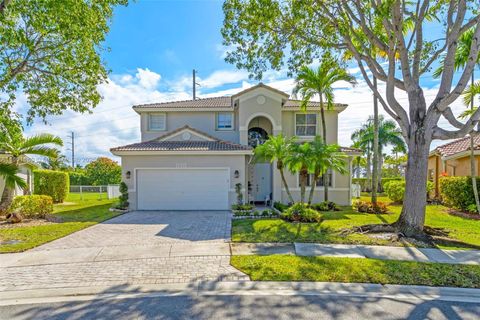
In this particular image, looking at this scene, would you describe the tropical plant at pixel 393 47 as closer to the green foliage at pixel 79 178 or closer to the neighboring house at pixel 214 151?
the neighboring house at pixel 214 151

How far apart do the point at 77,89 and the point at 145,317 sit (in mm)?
11950

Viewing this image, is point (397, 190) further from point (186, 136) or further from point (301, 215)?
point (186, 136)

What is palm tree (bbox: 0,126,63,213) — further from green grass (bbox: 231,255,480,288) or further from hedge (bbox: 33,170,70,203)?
green grass (bbox: 231,255,480,288)

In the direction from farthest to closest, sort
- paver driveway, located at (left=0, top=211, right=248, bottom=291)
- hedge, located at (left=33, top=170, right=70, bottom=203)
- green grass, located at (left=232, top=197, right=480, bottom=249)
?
hedge, located at (left=33, top=170, right=70, bottom=203), green grass, located at (left=232, top=197, right=480, bottom=249), paver driveway, located at (left=0, top=211, right=248, bottom=291)

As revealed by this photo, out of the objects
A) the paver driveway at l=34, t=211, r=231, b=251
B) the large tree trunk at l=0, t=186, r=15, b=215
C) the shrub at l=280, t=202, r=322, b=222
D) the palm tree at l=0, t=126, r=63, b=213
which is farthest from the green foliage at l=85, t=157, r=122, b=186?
the shrub at l=280, t=202, r=322, b=222

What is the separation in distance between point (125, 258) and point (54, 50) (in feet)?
32.1

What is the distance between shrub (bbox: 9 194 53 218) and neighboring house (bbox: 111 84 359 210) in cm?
407

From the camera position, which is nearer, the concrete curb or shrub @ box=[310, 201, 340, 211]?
the concrete curb

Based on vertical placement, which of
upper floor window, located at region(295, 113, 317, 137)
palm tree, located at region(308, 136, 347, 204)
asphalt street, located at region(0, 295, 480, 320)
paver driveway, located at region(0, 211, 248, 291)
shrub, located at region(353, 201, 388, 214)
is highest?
upper floor window, located at region(295, 113, 317, 137)

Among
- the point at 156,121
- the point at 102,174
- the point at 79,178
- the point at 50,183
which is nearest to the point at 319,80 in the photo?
the point at 156,121

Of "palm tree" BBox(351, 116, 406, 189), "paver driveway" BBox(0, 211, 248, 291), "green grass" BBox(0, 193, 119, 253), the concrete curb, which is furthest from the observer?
"palm tree" BBox(351, 116, 406, 189)

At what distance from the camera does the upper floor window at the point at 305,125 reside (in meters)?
20.0

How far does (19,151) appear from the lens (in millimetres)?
14117

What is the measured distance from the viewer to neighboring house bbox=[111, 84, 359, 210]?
53.0ft
